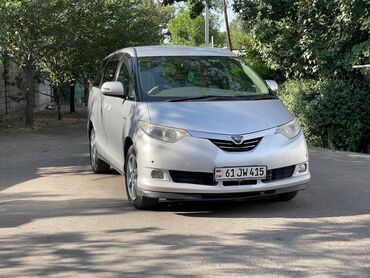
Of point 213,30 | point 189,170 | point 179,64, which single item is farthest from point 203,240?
point 213,30

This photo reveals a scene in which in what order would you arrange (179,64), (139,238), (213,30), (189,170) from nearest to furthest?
(139,238)
(189,170)
(179,64)
(213,30)

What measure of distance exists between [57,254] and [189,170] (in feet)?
5.14

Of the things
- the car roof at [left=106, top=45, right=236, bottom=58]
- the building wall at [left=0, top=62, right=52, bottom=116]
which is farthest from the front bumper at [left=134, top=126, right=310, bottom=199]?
the building wall at [left=0, top=62, right=52, bottom=116]

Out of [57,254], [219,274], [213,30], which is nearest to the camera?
[219,274]

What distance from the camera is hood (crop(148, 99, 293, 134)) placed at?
19.8 ft

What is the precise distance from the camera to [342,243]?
5.32 m

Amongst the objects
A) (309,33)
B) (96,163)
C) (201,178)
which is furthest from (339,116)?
(201,178)

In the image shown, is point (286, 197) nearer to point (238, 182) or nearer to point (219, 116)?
point (238, 182)

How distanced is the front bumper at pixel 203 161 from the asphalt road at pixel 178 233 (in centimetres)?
31

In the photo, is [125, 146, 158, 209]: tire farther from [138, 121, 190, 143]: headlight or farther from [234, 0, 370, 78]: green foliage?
[234, 0, 370, 78]: green foliage

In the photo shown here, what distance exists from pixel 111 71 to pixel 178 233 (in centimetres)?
336

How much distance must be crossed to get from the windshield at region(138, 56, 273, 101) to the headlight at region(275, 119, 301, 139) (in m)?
0.68

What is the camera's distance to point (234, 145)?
235 inches

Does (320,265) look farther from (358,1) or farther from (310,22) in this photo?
(310,22)
